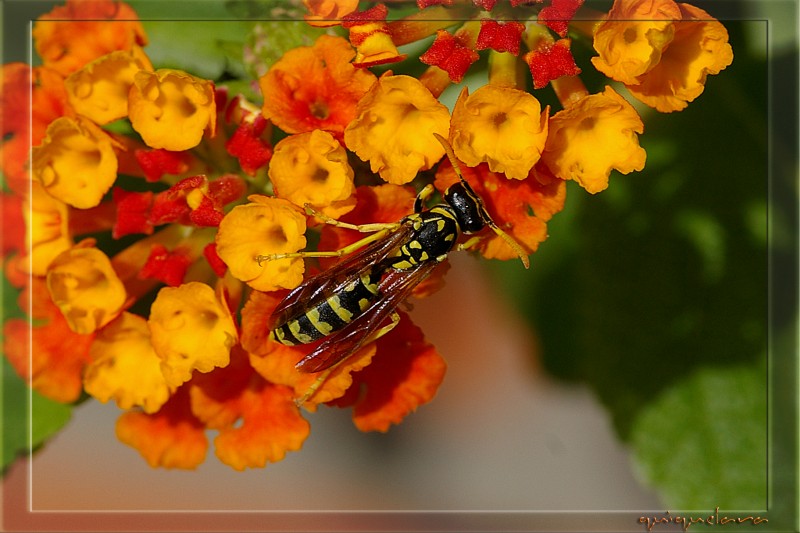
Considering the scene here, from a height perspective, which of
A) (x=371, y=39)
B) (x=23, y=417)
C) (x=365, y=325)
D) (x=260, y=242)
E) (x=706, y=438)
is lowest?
(x=706, y=438)

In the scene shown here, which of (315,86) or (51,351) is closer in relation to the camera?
(315,86)

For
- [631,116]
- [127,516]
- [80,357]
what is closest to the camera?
[631,116]

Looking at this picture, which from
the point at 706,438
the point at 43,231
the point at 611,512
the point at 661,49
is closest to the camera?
the point at 661,49

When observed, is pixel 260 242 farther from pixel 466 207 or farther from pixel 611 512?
pixel 611 512

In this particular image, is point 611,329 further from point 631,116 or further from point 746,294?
point 631,116

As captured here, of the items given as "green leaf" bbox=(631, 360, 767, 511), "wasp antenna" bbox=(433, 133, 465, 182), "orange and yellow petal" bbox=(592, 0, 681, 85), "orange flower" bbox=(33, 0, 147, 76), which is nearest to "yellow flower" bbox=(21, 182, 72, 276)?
"orange flower" bbox=(33, 0, 147, 76)

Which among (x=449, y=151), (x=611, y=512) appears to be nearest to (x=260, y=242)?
(x=449, y=151)

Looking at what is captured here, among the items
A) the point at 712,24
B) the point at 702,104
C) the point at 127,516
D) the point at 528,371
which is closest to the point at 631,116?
the point at 712,24
